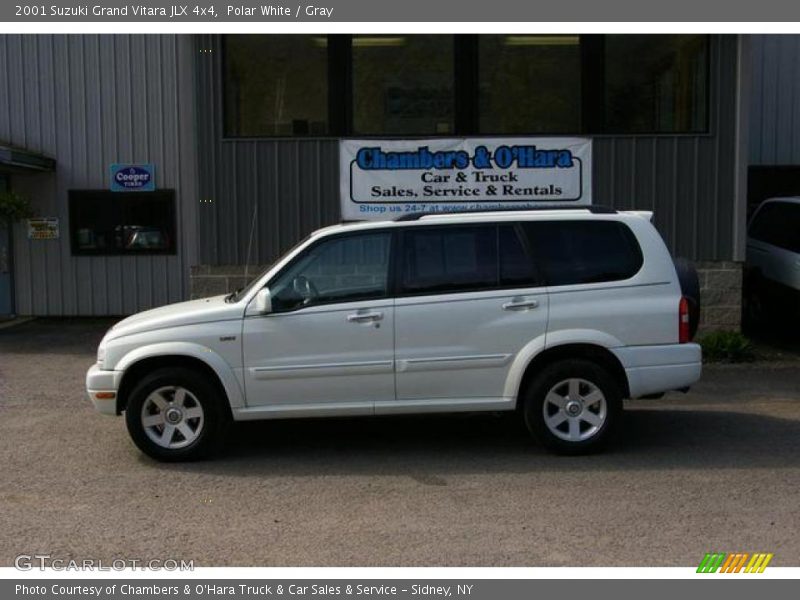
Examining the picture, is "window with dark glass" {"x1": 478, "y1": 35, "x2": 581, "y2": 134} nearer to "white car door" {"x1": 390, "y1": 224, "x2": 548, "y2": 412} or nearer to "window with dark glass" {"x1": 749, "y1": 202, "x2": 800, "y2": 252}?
"window with dark glass" {"x1": 749, "y1": 202, "x2": 800, "y2": 252}

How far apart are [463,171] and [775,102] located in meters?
7.12

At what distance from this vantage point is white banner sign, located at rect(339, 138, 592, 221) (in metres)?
11.5

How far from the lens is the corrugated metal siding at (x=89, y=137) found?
14.8m

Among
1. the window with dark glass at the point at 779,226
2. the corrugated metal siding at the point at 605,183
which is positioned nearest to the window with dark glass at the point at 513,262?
the corrugated metal siding at the point at 605,183

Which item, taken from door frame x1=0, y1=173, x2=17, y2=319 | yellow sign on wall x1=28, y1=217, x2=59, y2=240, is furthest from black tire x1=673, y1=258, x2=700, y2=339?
door frame x1=0, y1=173, x2=17, y2=319

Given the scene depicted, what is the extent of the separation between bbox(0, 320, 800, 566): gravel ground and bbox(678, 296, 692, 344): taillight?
3.02 ft

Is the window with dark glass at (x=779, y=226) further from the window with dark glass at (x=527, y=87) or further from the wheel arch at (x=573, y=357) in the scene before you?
the wheel arch at (x=573, y=357)

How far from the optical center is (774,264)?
11789 mm

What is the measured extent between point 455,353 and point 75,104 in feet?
35.6

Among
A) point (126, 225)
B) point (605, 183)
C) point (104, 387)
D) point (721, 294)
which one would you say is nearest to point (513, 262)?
point (104, 387)

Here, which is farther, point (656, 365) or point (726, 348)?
point (726, 348)

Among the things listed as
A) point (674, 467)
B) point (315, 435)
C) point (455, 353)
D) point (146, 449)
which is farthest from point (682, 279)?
point (146, 449)

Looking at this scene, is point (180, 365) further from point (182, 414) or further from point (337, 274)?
point (337, 274)

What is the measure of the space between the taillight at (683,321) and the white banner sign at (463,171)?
5.06 m
